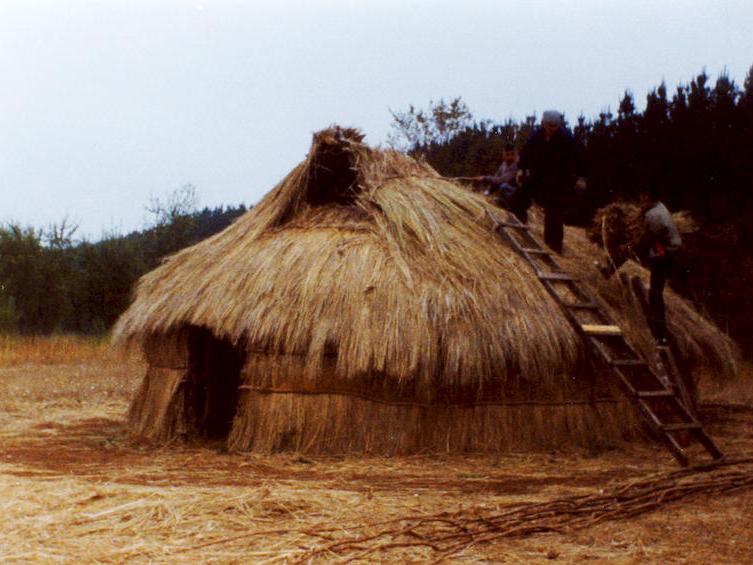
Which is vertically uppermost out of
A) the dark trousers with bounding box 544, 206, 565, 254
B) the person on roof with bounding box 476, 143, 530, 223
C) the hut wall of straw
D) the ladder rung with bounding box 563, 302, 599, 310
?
the person on roof with bounding box 476, 143, 530, 223

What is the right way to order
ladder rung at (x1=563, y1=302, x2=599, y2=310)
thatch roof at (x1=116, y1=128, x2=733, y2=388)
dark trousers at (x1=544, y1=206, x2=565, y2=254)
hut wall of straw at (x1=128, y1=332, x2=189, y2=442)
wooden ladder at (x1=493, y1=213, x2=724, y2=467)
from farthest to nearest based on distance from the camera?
dark trousers at (x1=544, y1=206, x2=565, y2=254), hut wall of straw at (x1=128, y1=332, x2=189, y2=442), ladder rung at (x1=563, y1=302, x2=599, y2=310), thatch roof at (x1=116, y1=128, x2=733, y2=388), wooden ladder at (x1=493, y1=213, x2=724, y2=467)

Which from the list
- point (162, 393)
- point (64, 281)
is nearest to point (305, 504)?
point (162, 393)

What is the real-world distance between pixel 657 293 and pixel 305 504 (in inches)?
188

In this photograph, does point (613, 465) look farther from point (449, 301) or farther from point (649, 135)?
point (649, 135)

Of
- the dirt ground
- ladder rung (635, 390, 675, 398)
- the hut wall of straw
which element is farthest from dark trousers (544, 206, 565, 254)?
the hut wall of straw

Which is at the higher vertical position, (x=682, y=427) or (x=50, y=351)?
(x=50, y=351)

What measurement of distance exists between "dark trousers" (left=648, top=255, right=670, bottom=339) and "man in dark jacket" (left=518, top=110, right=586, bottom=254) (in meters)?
1.16

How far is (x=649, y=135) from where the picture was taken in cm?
1902

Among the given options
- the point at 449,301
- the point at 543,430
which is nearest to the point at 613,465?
the point at 543,430

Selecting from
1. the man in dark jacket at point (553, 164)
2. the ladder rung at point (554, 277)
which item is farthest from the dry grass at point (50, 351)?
the ladder rung at point (554, 277)

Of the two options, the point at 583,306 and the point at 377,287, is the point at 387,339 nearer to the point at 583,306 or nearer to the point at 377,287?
the point at 377,287

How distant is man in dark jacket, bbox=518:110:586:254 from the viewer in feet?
34.3

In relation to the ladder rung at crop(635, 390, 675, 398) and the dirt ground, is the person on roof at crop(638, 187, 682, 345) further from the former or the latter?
the ladder rung at crop(635, 390, 675, 398)

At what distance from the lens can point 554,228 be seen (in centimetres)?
1094
